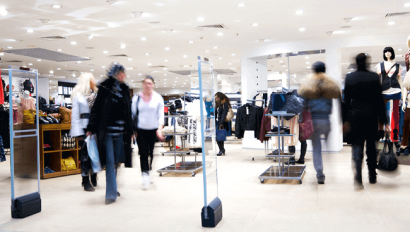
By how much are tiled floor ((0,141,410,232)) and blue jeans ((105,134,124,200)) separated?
150 millimetres

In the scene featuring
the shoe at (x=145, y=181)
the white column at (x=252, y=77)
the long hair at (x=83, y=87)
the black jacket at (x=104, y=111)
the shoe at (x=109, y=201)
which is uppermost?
the white column at (x=252, y=77)

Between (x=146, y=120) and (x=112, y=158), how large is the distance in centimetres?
91

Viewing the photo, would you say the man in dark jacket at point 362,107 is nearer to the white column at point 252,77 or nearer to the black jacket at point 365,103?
the black jacket at point 365,103

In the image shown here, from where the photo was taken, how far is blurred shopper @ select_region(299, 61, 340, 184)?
4.25 m

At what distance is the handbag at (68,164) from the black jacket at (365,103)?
4.39 m

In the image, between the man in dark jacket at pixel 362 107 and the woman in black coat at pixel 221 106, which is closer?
the man in dark jacket at pixel 362 107

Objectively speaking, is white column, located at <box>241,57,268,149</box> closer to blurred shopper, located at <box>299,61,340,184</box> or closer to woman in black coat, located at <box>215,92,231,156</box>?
woman in black coat, located at <box>215,92,231,156</box>

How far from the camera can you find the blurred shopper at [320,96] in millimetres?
4254

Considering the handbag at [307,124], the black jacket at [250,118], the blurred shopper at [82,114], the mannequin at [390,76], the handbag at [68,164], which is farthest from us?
the black jacket at [250,118]

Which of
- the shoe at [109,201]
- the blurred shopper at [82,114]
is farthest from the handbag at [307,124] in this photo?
the blurred shopper at [82,114]

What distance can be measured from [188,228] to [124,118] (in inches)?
60.5

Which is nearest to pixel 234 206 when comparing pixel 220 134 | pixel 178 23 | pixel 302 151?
pixel 302 151

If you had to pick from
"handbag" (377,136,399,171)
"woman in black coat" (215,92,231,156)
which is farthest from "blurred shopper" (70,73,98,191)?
"woman in black coat" (215,92,231,156)

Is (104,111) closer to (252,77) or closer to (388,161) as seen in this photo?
(388,161)
